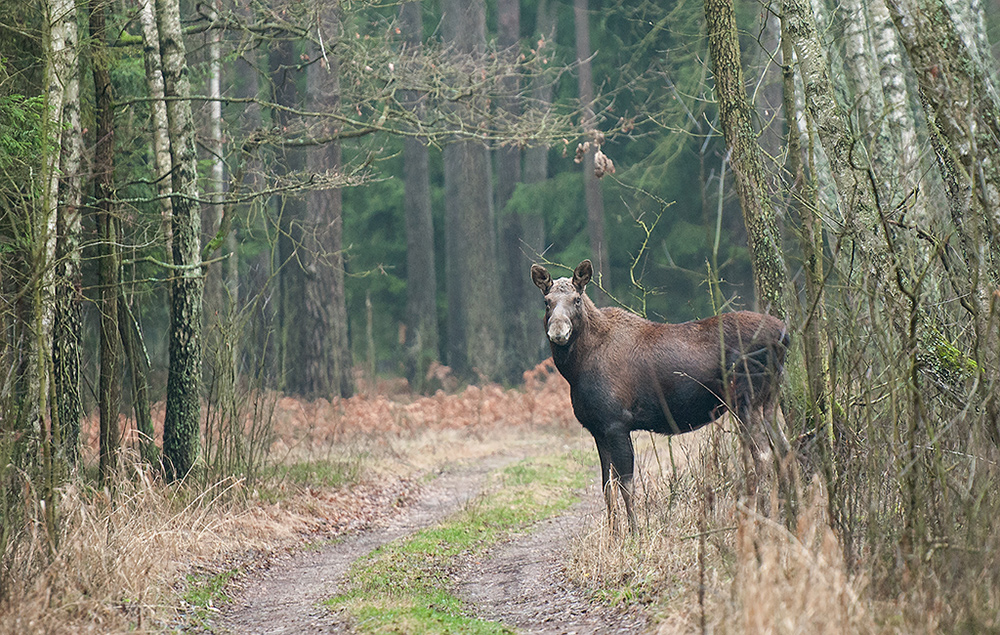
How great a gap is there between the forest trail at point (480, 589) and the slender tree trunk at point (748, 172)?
2691 mm

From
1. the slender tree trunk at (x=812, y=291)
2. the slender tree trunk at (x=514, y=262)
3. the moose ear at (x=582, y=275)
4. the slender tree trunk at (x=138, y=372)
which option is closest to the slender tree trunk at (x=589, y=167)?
the slender tree trunk at (x=514, y=262)

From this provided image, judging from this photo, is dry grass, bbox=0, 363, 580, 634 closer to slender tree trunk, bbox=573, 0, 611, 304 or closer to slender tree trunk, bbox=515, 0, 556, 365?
slender tree trunk, bbox=573, 0, 611, 304

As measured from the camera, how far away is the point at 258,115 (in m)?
21.0

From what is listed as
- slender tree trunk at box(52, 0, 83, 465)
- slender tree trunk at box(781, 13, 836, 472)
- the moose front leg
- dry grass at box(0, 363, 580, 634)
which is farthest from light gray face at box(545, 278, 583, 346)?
slender tree trunk at box(52, 0, 83, 465)

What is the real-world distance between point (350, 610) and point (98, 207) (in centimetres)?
480

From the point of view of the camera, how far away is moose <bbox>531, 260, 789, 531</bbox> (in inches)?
331

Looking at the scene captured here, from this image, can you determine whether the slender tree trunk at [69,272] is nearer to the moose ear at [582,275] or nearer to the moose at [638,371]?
the moose at [638,371]

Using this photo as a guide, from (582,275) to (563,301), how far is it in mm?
325

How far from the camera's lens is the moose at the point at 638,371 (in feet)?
27.6

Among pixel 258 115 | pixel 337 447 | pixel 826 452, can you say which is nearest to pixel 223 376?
pixel 337 447

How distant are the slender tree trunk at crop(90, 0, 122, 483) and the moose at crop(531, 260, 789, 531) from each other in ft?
12.7

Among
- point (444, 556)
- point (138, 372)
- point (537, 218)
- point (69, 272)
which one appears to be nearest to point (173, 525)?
point (138, 372)

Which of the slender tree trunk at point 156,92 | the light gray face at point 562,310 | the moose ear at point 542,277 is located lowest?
the light gray face at point 562,310

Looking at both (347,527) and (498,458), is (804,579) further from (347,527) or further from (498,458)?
(498,458)
